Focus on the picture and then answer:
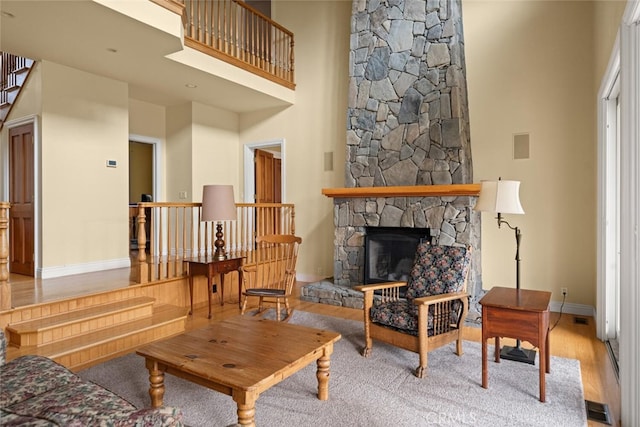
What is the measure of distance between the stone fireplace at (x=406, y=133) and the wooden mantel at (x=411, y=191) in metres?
0.01

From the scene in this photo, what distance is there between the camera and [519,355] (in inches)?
129

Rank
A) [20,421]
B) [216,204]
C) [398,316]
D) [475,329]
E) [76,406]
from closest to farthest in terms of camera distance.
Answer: [20,421] < [76,406] < [398,316] < [475,329] < [216,204]

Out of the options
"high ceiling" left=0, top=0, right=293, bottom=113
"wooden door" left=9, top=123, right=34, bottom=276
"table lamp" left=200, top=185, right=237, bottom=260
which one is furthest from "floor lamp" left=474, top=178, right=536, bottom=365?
"wooden door" left=9, top=123, right=34, bottom=276

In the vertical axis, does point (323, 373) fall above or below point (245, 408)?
below

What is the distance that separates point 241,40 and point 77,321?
14.3 ft

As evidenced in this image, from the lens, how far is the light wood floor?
2.82 m

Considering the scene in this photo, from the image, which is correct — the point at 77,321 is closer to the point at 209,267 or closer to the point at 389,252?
the point at 209,267

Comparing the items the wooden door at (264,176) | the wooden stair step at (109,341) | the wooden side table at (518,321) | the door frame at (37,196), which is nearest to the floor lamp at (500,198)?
the wooden side table at (518,321)

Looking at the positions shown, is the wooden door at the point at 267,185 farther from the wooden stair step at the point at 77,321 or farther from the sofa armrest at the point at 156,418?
the sofa armrest at the point at 156,418

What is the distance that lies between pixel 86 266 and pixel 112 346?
7.29 feet

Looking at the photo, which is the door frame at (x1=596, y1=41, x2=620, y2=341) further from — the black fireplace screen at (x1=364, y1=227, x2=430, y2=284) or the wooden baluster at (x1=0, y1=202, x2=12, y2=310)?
the wooden baluster at (x1=0, y1=202, x2=12, y2=310)

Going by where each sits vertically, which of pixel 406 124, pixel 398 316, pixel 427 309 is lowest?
pixel 398 316

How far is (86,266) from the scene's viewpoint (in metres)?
5.19

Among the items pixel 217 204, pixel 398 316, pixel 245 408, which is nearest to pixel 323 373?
pixel 245 408
